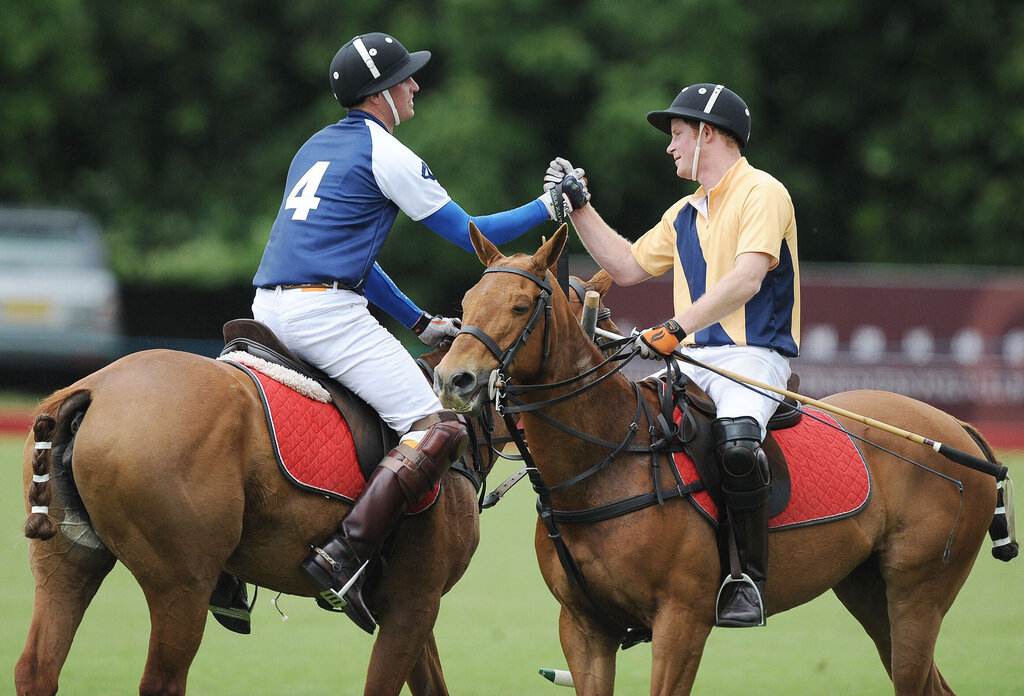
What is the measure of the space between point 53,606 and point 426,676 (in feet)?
5.72

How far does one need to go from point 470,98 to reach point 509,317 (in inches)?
648

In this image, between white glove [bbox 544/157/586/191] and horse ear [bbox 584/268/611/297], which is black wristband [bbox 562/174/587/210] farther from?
horse ear [bbox 584/268/611/297]

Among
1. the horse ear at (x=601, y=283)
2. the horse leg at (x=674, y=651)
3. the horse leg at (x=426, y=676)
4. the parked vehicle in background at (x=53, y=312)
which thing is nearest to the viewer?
the horse leg at (x=674, y=651)

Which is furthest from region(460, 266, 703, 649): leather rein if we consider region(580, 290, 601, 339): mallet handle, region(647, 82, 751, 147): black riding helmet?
region(647, 82, 751, 147): black riding helmet

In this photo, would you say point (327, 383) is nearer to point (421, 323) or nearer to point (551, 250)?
point (421, 323)

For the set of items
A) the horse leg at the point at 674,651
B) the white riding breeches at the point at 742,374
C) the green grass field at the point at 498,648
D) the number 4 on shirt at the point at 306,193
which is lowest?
the green grass field at the point at 498,648

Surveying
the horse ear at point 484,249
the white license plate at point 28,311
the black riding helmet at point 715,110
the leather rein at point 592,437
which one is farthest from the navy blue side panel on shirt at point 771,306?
the white license plate at point 28,311

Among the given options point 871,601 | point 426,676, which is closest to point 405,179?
point 426,676

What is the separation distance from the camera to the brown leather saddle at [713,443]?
4.50 meters

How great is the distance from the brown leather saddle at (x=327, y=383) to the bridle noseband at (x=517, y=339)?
819 mm

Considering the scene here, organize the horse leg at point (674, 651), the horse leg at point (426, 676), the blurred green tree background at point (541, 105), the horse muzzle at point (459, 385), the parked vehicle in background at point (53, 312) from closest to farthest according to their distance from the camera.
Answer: the horse muzzle at point (459, 385) → the horse leg at point (674, 651) → the horse leg at point (426, 676) → the parked vehicle in background at point (53, 312) → the blurred green tree background at point (541, 105)

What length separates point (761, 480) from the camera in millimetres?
4402

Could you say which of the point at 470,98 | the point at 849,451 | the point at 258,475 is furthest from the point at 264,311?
the point at 470,98

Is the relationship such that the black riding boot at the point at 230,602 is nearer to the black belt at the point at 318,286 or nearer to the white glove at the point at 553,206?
the black belt at the point at 318,286
